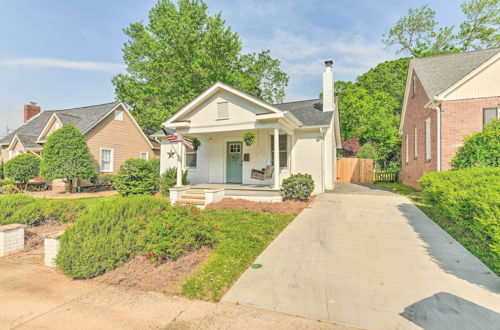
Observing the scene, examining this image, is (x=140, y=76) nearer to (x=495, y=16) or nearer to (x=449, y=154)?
(x=449, y=154)

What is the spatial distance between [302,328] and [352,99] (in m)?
28.8

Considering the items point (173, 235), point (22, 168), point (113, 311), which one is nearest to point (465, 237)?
point (173, 235)

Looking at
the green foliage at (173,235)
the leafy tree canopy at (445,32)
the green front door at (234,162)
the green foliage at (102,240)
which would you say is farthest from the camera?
the leafy tree canopy at (445,32)

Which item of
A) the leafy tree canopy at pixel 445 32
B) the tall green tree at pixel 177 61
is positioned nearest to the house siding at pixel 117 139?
the tall green tree at pixel 177 61

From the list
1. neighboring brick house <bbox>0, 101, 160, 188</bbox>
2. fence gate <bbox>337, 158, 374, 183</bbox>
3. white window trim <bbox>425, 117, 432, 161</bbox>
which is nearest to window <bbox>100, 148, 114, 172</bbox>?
neighboring brick house <bbox>0, 101, 160, 188</bbox>

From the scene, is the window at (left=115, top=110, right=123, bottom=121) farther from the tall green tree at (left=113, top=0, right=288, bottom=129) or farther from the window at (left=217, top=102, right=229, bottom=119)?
the window at (left=217, top=102, right=229, bottom=119)

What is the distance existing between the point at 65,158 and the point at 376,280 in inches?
615

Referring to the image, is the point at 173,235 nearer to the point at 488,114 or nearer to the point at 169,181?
the point at 169,181

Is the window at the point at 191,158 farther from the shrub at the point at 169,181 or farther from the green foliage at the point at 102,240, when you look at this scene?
the green foliage at the point at 102,240

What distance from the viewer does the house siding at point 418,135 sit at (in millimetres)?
10789

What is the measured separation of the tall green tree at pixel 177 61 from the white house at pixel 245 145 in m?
8.78

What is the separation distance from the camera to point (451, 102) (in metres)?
9.91

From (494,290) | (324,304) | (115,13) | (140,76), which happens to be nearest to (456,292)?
(494,290)

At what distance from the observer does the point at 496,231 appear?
9.79 feet
